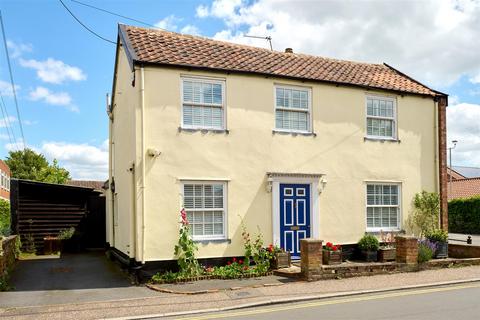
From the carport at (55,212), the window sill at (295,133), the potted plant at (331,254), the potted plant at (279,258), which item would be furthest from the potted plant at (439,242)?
the carport at (55,212)

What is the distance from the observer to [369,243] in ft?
47.5

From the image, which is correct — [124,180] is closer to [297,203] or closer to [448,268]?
[297,203]

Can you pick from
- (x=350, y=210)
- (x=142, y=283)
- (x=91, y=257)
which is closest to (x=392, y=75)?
(x=350, y=210)

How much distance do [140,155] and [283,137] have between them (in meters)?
4.39

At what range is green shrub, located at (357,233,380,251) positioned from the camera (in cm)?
1446

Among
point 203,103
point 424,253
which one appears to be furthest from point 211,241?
point 424,253

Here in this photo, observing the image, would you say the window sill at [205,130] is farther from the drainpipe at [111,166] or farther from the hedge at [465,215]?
the hedge at [465,215]

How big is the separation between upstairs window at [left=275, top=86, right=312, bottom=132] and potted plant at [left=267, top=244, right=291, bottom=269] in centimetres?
363

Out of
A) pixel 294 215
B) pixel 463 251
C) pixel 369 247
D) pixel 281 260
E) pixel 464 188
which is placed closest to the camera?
pixel 281 260

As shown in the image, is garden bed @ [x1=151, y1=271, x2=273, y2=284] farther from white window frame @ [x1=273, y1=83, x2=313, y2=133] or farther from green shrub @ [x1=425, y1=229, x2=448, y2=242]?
green shrub @ [x1=425, y1=229, x2=448, y2=242]

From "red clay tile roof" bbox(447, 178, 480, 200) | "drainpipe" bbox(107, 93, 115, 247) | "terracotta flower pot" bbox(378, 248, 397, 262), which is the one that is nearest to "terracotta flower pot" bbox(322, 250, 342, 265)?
"terracotta flower pot" bbox(378, 248, 397, 262)

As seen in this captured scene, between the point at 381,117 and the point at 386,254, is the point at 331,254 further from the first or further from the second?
the point at 381,117

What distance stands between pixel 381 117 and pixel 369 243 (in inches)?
170

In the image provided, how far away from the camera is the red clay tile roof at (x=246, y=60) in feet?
43.5
